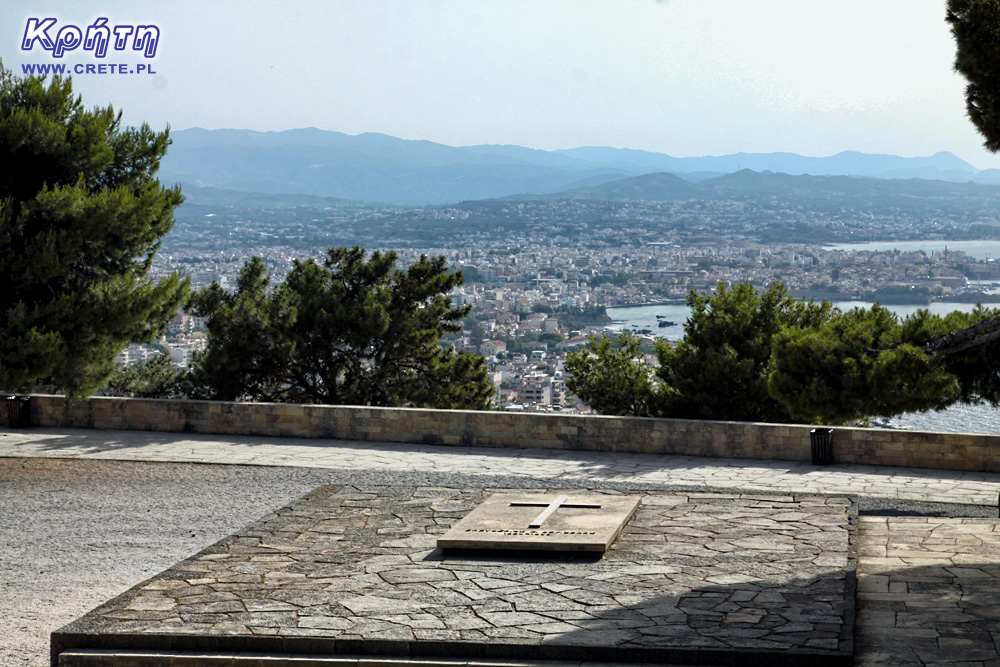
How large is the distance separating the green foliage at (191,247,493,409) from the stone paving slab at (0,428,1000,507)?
5.08 m

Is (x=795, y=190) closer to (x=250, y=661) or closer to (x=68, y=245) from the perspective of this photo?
(x=68, y=245)

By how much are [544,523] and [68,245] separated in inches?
278

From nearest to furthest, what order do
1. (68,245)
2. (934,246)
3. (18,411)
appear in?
1. (68,245)
2. (18,411)
3. (934,246)

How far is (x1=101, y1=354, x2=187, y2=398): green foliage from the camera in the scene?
62.0ft

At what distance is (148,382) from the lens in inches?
770

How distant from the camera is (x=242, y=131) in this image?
191250 millimetres

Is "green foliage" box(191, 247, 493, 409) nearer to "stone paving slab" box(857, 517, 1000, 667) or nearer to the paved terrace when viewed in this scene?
the paved terrace

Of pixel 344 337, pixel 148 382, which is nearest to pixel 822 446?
pixel 344 337

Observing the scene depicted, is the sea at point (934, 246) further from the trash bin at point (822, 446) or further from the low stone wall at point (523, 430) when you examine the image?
the trash bin at point (822, 446)

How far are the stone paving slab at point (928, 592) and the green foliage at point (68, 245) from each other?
872 cm

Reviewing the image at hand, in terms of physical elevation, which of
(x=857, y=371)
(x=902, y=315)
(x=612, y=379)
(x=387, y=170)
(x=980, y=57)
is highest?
(x=387, y=170)

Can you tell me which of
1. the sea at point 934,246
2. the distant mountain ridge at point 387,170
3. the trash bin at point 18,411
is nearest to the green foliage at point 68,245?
the trash bin at point 18,411

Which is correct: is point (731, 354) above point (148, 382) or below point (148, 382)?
above

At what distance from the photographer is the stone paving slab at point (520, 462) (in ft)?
33.3
